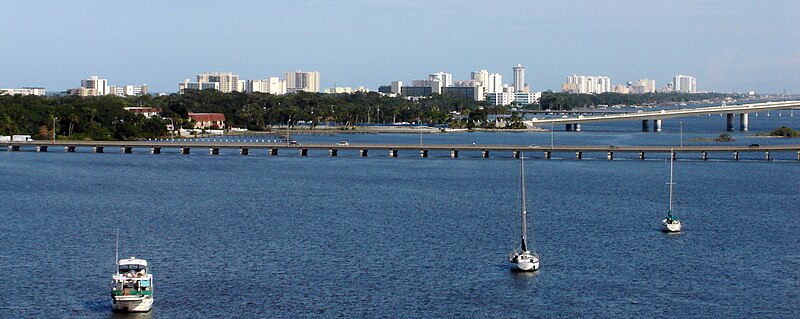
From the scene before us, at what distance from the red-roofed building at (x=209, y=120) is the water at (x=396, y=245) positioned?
68.1 m

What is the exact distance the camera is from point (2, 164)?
76.6 meters

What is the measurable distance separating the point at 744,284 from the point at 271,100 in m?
138

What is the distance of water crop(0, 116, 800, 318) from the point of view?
30.3 metres

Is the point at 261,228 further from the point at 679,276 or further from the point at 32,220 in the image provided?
the point at 679,276

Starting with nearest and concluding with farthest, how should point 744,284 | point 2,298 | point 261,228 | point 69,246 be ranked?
point 2,298 < point 744,284 < point 69,246 < point 261,228

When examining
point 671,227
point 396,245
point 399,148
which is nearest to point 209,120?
point 399,148

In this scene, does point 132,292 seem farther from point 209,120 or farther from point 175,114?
point 209,120

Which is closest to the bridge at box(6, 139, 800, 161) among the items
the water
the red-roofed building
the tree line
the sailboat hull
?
the tree line

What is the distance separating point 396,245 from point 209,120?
102941mm

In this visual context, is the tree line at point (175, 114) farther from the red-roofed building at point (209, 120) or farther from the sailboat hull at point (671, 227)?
the sailboat hull at point (671, 227)

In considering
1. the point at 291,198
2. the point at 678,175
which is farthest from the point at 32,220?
the point at 678,175

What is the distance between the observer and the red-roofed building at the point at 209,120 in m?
137

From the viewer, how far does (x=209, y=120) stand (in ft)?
457

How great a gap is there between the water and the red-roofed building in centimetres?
6814
